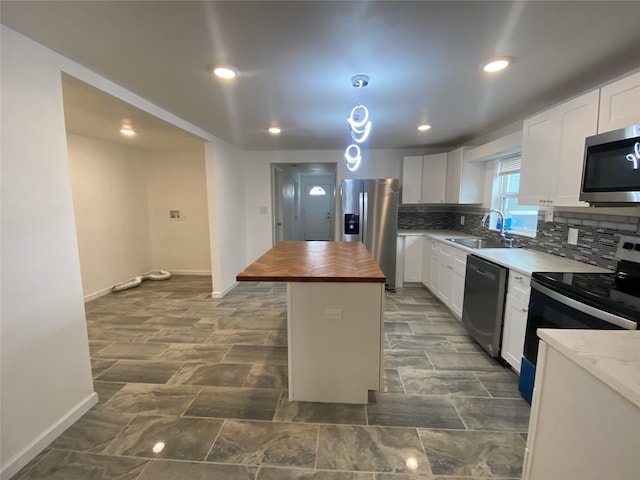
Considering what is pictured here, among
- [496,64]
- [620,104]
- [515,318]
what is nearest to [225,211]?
[496,64]

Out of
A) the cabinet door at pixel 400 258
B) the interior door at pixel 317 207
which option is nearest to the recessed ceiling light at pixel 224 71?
the cabinet door at pixel 400 258

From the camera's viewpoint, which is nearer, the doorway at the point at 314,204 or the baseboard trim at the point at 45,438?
the baseboard trim at the point at 45,438

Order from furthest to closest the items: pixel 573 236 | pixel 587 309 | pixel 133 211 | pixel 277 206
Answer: pixel 277 206
pixel 133 211
pixel 573 236
pixel 587 309

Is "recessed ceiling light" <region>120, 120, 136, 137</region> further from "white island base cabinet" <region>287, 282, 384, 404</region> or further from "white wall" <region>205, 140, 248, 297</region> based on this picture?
"white island base cabinet" <region>287, 282, 384, 404</region>

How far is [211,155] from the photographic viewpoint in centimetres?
398

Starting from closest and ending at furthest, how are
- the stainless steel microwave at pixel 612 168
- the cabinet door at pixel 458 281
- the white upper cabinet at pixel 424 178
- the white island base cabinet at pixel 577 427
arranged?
the white island base cabinet at pixel 577 427 < the stainless steel microwave at pixel 612 168 < the cabinet door at pixel 458 281 < the white upper cabinet at pixel 424 178

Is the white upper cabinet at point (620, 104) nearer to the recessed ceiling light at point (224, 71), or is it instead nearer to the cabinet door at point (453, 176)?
the cabinet door at point (453, 176)

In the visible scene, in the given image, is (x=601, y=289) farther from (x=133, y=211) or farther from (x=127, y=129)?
(x=133, y=211)

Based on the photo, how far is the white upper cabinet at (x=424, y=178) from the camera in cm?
445

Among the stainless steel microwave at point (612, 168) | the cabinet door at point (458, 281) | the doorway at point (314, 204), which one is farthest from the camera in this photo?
the doorway at point (314, 204)

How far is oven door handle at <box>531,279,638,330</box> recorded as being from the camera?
1.35 meters

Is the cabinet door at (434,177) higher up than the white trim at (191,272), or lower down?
higher up

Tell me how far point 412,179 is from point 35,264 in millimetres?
4495

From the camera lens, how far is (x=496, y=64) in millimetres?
1816
